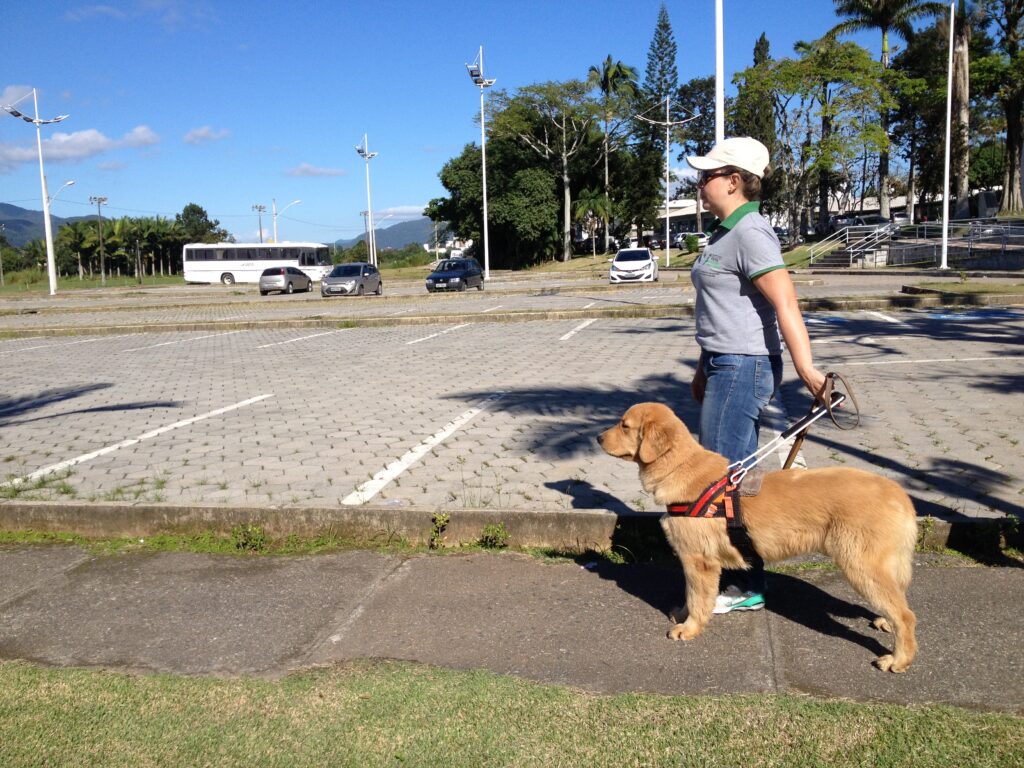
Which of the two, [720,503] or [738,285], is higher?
[738,285]

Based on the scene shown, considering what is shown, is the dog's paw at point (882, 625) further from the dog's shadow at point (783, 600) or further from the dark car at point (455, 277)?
the dark car at point (455, 277)

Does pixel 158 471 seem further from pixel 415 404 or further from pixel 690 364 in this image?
pixel 690 364

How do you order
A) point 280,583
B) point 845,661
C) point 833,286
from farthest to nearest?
point 833,286
point 280,583
point 845,661

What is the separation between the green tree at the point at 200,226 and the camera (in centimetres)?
10825

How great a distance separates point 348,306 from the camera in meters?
27.7

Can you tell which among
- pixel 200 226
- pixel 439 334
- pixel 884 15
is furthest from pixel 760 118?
pixel 200 226

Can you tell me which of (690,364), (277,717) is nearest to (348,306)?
(690,364)

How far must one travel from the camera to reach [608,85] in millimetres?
65188

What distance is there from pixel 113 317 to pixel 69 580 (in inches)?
955

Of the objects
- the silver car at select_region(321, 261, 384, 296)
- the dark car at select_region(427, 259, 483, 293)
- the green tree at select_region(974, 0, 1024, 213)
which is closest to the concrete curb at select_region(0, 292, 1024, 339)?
the dark car at select_region(427, 259, 483, 293)

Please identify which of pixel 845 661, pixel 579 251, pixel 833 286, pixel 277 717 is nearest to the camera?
pixel 277 717

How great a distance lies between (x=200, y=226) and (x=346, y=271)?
289 ft

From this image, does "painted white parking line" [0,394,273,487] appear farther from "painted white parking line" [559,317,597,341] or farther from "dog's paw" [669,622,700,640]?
"painted white parking line" [559,317,597,341]

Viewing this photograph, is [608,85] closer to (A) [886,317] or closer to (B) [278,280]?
(B) [278,280]
